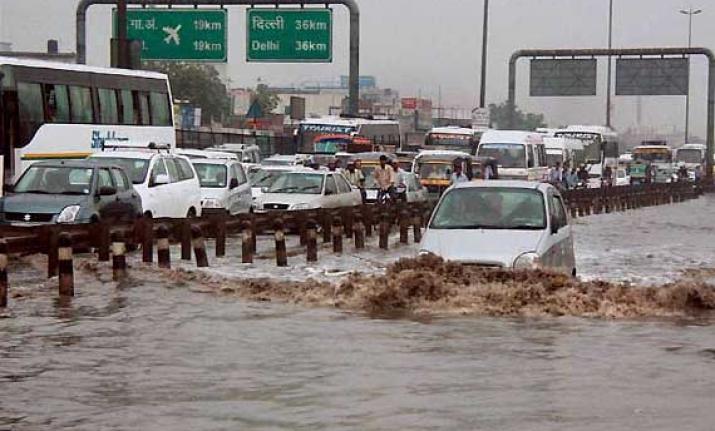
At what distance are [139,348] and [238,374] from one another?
6.58 ft

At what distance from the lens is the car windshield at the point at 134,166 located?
27750 mm

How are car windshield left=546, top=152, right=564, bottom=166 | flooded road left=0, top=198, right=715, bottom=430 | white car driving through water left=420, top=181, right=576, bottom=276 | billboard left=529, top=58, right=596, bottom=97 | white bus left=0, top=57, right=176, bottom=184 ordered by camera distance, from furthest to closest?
1. car windshield left=546, top=152, right=564, bottom=166
2. billboard left=529, top=58, right=596, bottom=97
3. white bus left=0, top=57, right=176, bottom=184
4. white car driving through water left=420, top=181, right=576, bottom=276
5. flooded road left=0, top=198, right=715, bottom=430

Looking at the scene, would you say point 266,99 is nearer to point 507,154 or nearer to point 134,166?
point 507,154

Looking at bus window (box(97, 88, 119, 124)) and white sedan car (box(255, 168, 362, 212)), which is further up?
bus window (box(97, 88, 119, 124))

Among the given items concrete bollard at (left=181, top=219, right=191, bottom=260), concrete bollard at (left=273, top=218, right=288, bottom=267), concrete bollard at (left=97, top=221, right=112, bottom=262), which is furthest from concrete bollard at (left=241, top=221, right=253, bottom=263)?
concrete bollard at (left=97, top=221, right=112, bottom=262)

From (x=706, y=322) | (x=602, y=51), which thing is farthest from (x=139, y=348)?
(x=602, y=51)

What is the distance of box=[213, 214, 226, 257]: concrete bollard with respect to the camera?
24.8 metres

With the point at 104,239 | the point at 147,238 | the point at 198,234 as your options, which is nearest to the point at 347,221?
the point at 198,234

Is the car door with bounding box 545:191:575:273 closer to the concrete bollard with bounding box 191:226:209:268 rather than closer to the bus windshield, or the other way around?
the concrete bollard with bounding box 191:226:209:268

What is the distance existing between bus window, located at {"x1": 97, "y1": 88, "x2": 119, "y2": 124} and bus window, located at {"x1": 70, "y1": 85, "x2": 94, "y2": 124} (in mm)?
612

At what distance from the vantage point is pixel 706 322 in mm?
16844

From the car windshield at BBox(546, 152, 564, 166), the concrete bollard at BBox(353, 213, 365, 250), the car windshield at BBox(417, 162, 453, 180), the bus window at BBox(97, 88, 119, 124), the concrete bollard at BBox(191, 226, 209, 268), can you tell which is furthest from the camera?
the car windshield at BBox(546, 152, 564, 166)

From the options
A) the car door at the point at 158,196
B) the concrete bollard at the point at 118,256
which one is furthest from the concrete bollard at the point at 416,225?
the concrete bollard at the point at 118,256

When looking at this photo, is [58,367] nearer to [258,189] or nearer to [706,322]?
[706,322]
